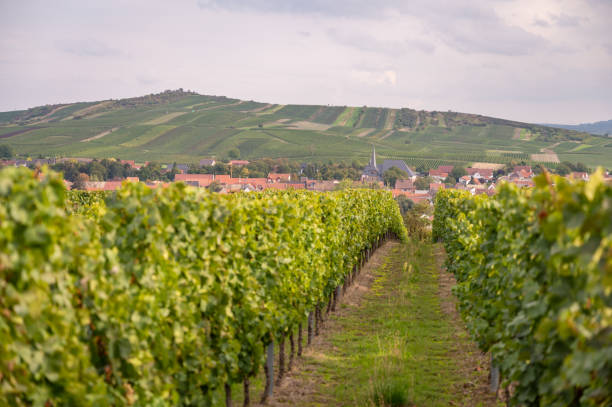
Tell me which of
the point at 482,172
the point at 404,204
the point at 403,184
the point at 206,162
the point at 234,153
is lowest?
the point at 404,204

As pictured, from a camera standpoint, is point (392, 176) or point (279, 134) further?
point (279, 134)

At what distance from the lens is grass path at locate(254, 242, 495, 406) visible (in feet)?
23.4

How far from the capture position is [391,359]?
27.2 feet

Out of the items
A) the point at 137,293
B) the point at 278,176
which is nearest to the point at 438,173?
the point at 278,176

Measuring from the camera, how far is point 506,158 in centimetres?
11144

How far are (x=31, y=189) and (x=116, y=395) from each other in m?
1.53

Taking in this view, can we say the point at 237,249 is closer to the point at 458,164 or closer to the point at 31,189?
the point at 31,189

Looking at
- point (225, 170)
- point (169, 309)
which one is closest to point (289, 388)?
point (169, 309)

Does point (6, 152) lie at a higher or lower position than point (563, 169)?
higher

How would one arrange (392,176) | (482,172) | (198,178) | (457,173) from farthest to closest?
(392,176) < (482,172) < (457,173) < (198,178)

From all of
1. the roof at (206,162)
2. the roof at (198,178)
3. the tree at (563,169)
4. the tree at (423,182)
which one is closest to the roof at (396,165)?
the tree at (423,182)

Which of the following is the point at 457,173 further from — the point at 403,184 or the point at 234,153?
the point at 234,153

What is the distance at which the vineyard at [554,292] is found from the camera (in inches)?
99.5

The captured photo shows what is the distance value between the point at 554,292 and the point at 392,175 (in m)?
101
